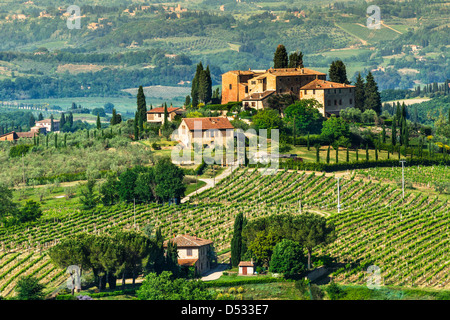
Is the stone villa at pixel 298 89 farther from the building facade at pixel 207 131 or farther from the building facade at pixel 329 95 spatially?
the building facade at pixel 207 131

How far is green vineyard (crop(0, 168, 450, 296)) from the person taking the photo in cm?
4788

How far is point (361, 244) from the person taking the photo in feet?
169

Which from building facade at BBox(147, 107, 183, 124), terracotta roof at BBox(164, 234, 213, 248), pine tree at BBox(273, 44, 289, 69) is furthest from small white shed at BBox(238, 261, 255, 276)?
pine tree at BBox(273, 44, 289, 69)

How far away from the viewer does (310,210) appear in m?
59.3

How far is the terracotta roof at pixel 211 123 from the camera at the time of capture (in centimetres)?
7781

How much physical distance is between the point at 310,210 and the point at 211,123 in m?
21.2

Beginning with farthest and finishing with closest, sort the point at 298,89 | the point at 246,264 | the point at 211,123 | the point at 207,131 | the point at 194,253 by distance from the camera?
the point at 298,89
the point at 211,123
the point at 207,131
the point at 194,253
the point at 246,264

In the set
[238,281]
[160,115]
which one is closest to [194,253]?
[238,281]

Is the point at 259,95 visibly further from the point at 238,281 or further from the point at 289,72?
the point at 238,281

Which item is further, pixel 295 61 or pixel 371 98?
pixel 295 61

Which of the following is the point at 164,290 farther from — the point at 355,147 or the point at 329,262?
the point at 355,147

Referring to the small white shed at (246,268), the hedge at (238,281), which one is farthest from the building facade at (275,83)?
the hedge at (238,281)

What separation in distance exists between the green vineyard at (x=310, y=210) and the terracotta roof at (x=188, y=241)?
8.41ft

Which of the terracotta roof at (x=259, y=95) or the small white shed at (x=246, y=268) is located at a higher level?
the terracotta roof at (x=259, y=95)
